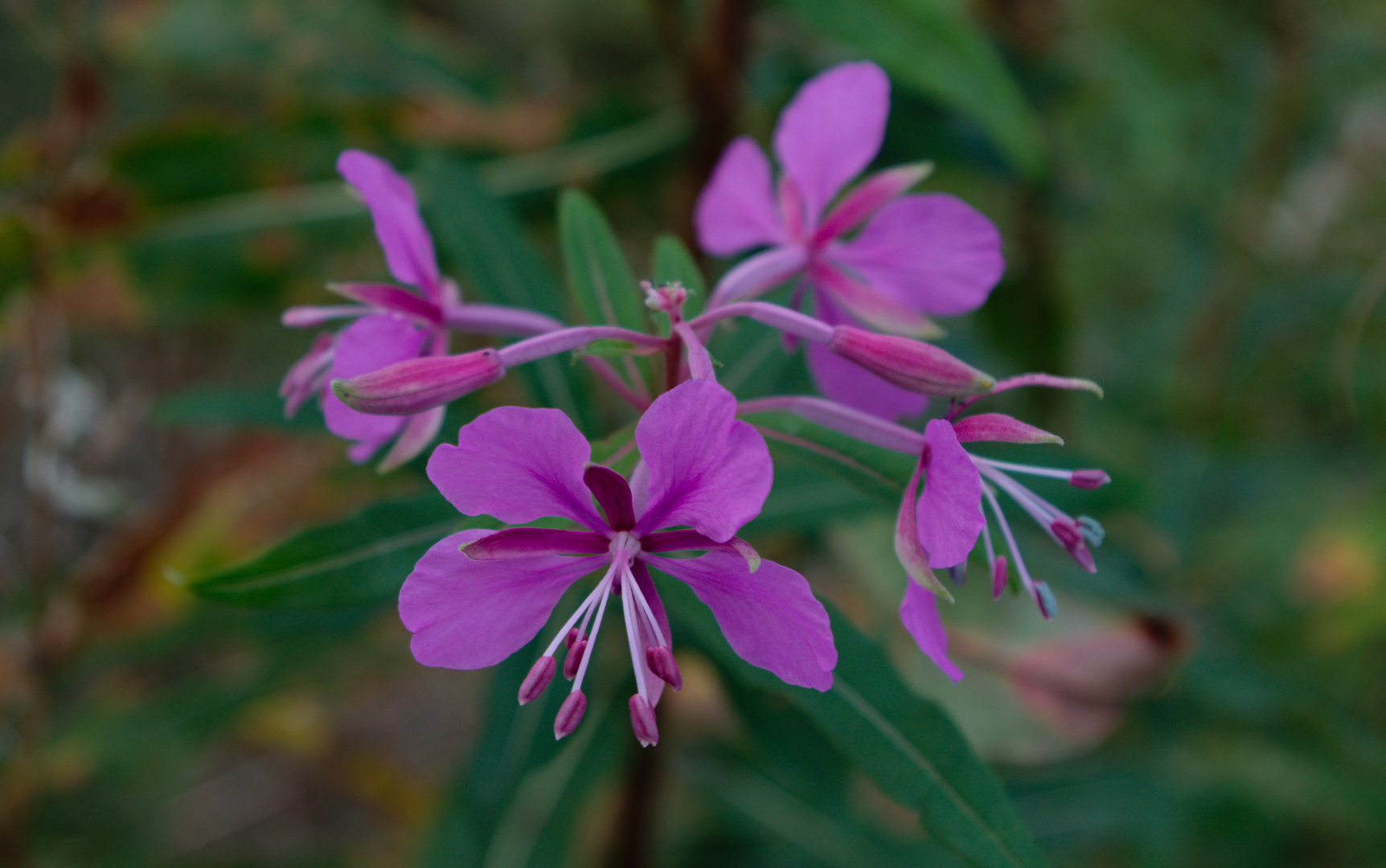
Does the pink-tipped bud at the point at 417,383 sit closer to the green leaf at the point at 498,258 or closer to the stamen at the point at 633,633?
the stamen at the point at 633,633

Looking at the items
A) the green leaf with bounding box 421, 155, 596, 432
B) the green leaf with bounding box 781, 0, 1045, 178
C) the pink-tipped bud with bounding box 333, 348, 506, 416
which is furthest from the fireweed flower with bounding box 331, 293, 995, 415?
the green leaf with bounding box 781, 0, 1045, 178

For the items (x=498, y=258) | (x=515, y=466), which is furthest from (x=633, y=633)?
(x=498, y=258)

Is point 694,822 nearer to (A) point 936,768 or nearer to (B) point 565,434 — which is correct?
(A) point 936,768

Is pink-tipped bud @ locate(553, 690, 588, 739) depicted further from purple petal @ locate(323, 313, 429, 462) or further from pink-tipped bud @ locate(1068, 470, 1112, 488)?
pink-tipped bud @ locate(1068, 470, 1112, 488)

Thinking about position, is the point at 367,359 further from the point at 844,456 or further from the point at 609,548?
the point at 844,456

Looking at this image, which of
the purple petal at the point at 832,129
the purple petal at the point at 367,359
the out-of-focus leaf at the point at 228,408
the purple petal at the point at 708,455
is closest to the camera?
the purple petal at the point at 708,455

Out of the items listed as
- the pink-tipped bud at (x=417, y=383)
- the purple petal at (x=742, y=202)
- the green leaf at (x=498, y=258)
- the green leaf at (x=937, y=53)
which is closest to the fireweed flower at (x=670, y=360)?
the pink-tipped bud at (x=417, y=383)
